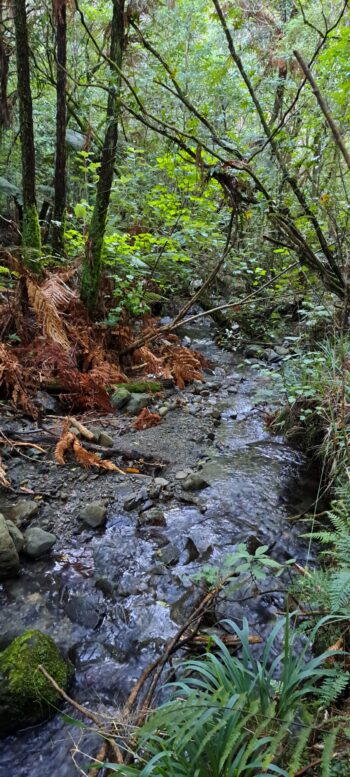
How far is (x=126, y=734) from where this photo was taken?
1961 mm

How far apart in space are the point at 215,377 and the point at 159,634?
5062 mm

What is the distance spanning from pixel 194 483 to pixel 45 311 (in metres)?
2.85

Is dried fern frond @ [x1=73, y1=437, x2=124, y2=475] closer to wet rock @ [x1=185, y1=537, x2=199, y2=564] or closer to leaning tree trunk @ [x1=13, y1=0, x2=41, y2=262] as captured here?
wet rock @ [x1=185, y1=537, x2=199, y2=564]

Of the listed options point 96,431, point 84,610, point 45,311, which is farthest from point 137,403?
point 84,610

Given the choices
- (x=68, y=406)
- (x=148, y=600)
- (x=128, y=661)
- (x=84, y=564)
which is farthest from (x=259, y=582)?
(x=68, y=406)

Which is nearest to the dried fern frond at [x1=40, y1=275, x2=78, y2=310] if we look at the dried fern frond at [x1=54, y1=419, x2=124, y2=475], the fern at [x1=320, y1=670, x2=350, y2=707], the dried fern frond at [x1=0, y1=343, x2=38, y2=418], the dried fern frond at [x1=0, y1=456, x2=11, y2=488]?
the dried fern frond at [x1=0, y1=343, x2=38, y2=418]

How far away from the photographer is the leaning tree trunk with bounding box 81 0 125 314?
5062mm

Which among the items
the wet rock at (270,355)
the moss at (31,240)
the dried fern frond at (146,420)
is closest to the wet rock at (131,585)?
the dried fern frond at (146,420)

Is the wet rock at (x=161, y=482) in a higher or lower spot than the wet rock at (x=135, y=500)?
higher

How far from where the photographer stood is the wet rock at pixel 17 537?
10.3ft

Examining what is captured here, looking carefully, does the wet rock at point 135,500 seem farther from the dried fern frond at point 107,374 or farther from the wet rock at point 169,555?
the dried fern frond at point 107,374

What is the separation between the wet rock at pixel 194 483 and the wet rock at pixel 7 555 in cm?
168

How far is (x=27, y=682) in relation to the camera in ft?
7.09

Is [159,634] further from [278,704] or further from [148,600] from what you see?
[278,704]
